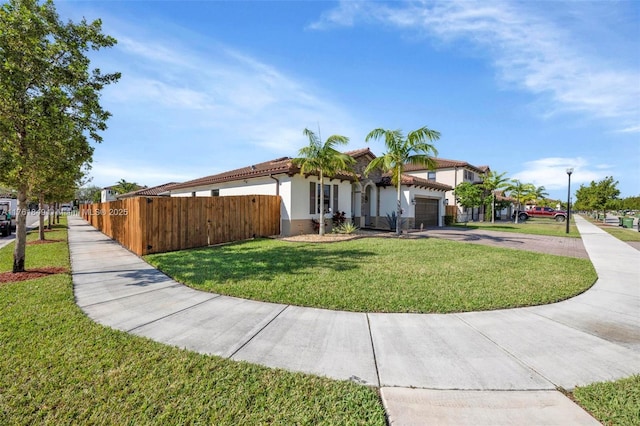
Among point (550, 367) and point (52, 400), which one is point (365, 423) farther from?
point (52, 400)

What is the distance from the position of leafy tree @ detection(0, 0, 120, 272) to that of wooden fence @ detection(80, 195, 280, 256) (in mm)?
3117

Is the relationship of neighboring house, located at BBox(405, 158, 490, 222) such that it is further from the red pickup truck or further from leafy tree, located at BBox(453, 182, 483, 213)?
the red pickup truck

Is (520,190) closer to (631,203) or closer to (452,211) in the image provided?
(452,211)

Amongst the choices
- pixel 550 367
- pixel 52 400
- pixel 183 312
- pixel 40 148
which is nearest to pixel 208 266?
pixel 183 312

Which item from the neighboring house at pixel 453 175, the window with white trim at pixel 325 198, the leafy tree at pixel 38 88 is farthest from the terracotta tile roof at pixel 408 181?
the leafy tree at pixel 38 88

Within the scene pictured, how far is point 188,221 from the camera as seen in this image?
35.3ft

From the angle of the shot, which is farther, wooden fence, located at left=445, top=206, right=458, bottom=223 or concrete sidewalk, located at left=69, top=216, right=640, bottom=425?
wooden fence, located at left=445, top=206, right=458, bottom=223

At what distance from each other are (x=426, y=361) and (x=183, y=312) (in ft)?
12.0

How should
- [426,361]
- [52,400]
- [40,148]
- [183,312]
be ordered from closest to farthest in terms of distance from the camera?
1. [52,400]
2. [426,361]
3. [183,312]
4. [40,148]

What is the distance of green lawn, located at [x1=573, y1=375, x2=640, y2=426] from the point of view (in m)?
2.29

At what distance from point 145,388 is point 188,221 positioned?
8.97 meters

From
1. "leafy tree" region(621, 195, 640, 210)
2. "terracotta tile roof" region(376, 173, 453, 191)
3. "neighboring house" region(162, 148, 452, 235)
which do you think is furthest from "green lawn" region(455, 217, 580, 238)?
"leafy tree" region(621, 195, 640, 210)

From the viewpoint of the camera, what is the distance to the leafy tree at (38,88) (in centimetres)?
560

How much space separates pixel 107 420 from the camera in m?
2.24
